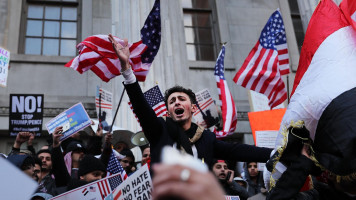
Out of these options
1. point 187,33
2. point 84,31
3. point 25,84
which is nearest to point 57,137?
point 25,84

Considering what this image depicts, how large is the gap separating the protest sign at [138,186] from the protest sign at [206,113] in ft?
12.6

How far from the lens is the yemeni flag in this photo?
83.3 inches

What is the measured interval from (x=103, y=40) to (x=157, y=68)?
298 cm

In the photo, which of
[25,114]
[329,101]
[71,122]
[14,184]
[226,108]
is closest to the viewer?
[14,184]

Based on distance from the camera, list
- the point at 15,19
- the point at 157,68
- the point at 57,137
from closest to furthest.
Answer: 1. the point at 57,137
2. the point at 157,68
3. the point at 15,19

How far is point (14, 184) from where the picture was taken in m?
1.31

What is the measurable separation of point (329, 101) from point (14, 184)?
6.25 feet

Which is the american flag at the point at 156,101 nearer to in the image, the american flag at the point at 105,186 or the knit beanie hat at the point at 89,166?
the knit beanie hat at the point at 89,166

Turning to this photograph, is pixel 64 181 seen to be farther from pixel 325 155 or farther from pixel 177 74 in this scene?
pixel 177 74

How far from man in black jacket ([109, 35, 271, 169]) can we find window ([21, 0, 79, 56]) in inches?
297

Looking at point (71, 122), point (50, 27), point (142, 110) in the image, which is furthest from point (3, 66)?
point (50, 27)

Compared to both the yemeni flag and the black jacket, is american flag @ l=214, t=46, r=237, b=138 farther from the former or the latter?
the yemeni flag

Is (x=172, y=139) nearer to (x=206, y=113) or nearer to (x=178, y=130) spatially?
(x=178, y=130)

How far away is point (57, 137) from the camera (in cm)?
463
